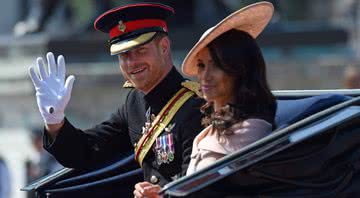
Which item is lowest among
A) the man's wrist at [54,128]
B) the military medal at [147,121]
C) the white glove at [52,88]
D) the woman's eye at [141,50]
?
the military medal at [147,121]

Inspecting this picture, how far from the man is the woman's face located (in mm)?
429

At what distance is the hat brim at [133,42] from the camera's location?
5133mm

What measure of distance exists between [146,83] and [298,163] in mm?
1051

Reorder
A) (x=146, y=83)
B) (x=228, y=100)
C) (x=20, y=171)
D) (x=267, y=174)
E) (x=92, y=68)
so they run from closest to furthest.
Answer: (x=267, y=174)
(x=228, y=100)
(x=146, y=83)
(x=20, y=171)
(x=92, y=68)

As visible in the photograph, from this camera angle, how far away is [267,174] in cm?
427

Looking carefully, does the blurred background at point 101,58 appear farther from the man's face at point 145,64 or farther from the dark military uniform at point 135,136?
the man's face at point 145,64

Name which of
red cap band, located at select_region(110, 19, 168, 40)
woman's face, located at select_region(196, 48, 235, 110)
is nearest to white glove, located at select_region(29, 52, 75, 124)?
red cap band, located at select_region(110, 19, 168, 40)

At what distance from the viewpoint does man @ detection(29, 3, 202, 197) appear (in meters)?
5.10

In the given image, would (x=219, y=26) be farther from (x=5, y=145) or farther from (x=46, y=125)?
(x=5, y=145)

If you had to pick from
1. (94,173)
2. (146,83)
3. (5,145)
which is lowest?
(5,145)

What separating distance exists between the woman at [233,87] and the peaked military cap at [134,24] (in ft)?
1.89

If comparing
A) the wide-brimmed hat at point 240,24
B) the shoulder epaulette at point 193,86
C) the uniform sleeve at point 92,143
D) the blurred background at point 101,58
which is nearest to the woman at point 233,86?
the wide-brimmed hat at point 240,24

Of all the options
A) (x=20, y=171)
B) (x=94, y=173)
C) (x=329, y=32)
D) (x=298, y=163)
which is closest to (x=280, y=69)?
(x=329, y=32)

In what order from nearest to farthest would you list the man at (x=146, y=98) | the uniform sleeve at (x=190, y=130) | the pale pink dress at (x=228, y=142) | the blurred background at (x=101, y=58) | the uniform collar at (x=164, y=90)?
the pale pink dress at (x=228, y=142), the uniform sleeve at (x=190, y=130), the man at (x=146, y=98), the uniform collar at (x=164, y=90), the blurred background at (x=101, y=58)
